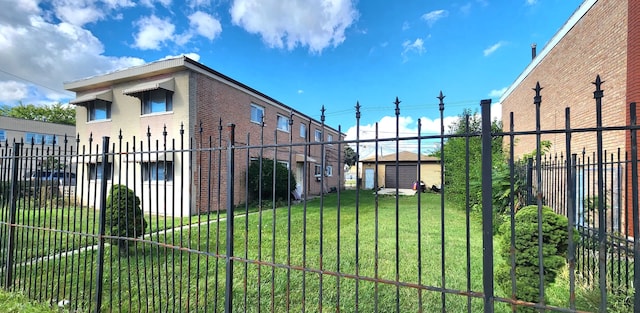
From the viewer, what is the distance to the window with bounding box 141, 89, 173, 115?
1116cm

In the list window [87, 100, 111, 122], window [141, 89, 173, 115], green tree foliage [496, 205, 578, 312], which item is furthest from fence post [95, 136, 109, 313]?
window [87, 100, 111, 122]

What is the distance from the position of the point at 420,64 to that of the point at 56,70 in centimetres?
3034

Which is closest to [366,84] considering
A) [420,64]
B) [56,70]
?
[420,64]

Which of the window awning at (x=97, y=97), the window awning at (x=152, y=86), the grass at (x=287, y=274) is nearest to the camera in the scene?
the grass at (x=287, y=274)

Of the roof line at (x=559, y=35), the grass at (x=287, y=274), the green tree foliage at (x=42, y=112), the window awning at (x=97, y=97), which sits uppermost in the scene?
the green tree foliage at (x=42, y=112)

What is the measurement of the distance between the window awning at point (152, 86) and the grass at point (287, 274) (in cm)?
578

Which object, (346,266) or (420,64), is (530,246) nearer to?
(346,266)

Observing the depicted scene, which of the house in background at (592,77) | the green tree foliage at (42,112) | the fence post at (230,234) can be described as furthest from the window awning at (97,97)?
the green tree foliage at (42,112)

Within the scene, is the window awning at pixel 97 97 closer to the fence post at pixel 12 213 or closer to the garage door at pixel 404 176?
the fence post at pixel 12 213

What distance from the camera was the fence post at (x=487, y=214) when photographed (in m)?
1.71

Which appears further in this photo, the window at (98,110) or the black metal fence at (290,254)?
the window at (98,110)

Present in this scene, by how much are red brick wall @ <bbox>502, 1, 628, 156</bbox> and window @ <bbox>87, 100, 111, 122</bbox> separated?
1692 cm

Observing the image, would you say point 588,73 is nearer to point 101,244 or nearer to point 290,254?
point 290,254

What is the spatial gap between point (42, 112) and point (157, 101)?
40485mm
